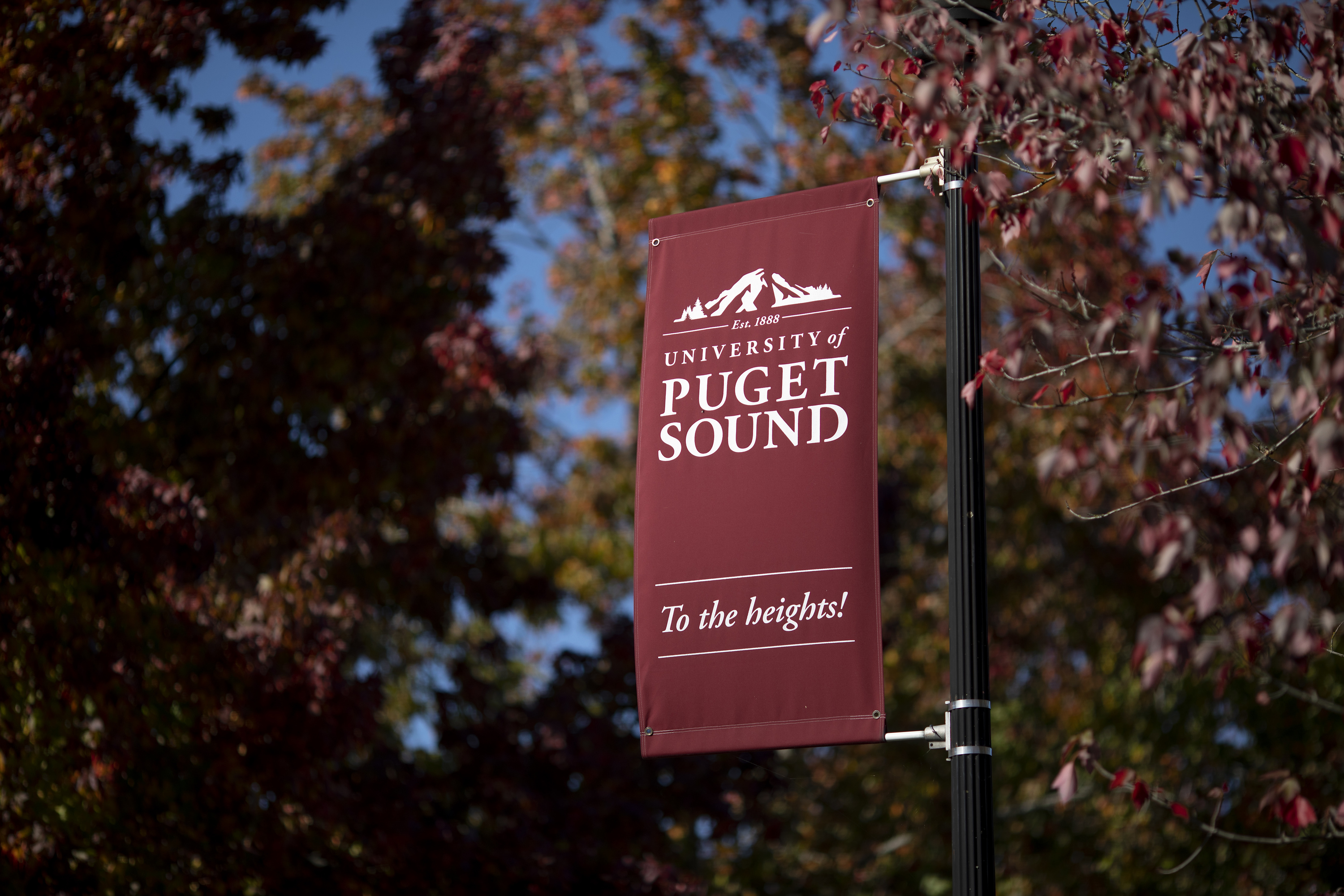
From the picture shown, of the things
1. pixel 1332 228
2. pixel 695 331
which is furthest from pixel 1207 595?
pixel 695 331

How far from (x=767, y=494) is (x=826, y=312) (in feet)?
2.58

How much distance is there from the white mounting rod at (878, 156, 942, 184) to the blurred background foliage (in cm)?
280

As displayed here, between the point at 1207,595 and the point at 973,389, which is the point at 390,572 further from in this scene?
the point at 1207,595

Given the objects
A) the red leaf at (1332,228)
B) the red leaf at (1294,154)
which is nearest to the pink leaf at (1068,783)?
the red leaf at (1332,228)

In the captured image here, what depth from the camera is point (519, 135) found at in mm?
19281

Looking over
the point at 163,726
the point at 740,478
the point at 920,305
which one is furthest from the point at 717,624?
the point at 920,305

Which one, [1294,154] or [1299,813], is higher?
[1294,154]

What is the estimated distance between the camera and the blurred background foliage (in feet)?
26.5

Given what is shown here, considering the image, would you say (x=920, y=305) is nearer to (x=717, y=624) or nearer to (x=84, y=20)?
(x=84, y=20)

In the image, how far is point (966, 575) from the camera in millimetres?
4746

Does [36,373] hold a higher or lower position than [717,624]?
higher

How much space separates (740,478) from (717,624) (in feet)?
1.94

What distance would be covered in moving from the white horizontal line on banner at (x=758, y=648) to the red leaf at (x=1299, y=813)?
1.59 meters

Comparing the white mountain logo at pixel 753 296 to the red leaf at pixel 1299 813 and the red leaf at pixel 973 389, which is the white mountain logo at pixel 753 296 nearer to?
the red leaf at pixel 973 389
